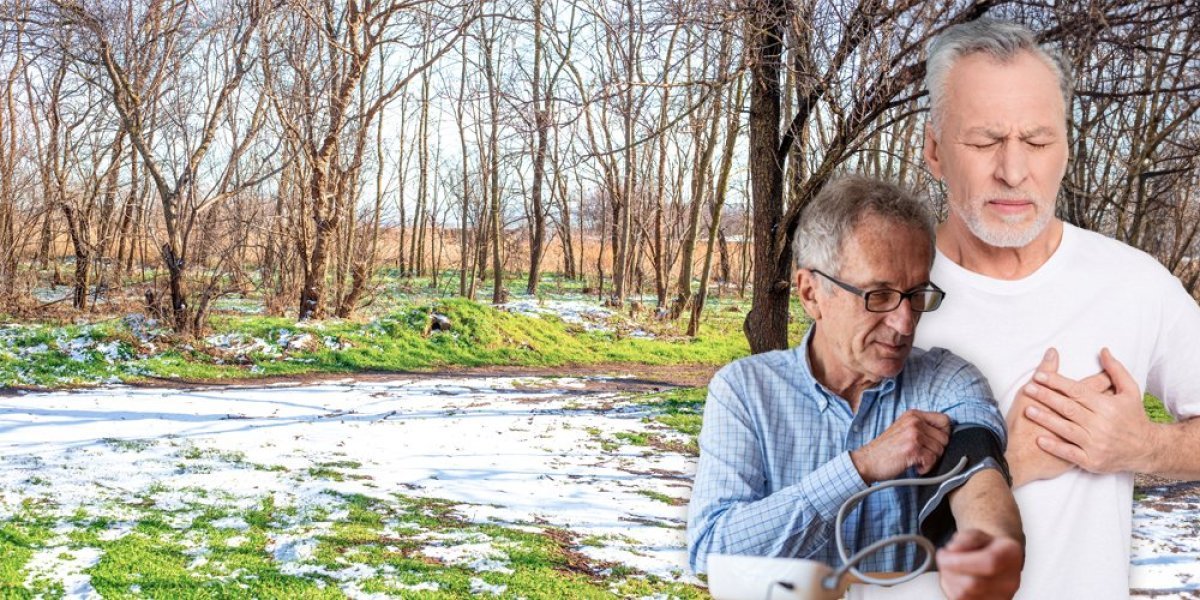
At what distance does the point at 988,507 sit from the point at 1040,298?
598mm

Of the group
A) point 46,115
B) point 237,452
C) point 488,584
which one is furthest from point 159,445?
point 46,115

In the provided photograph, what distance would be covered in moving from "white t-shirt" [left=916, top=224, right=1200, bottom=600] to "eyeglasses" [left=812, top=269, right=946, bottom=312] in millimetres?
257

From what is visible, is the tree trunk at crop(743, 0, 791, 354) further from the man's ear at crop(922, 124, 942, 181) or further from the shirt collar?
the shirt collar

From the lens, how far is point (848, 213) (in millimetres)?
1267

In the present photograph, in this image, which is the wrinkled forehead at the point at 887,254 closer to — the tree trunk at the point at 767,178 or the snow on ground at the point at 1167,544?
the tree trunk at the point at 767,178

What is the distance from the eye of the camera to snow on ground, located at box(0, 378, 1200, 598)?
6167 mm

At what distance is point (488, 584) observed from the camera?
17.9ft

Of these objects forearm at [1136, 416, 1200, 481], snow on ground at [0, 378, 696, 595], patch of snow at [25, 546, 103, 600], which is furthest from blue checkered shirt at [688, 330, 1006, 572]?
patch of snow at [25, 546, 103, 600]

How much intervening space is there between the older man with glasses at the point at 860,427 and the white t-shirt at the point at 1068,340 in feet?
0.66

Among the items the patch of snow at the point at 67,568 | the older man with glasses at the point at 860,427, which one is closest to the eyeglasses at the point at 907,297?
the older man with glasses at the point at 860,427

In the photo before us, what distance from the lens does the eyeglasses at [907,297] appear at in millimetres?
1206

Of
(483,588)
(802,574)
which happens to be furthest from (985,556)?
(483,588)

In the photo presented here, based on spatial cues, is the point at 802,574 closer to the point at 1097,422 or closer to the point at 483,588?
the point at 1097,422

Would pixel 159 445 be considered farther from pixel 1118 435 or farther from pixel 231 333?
pixel 1118 435
